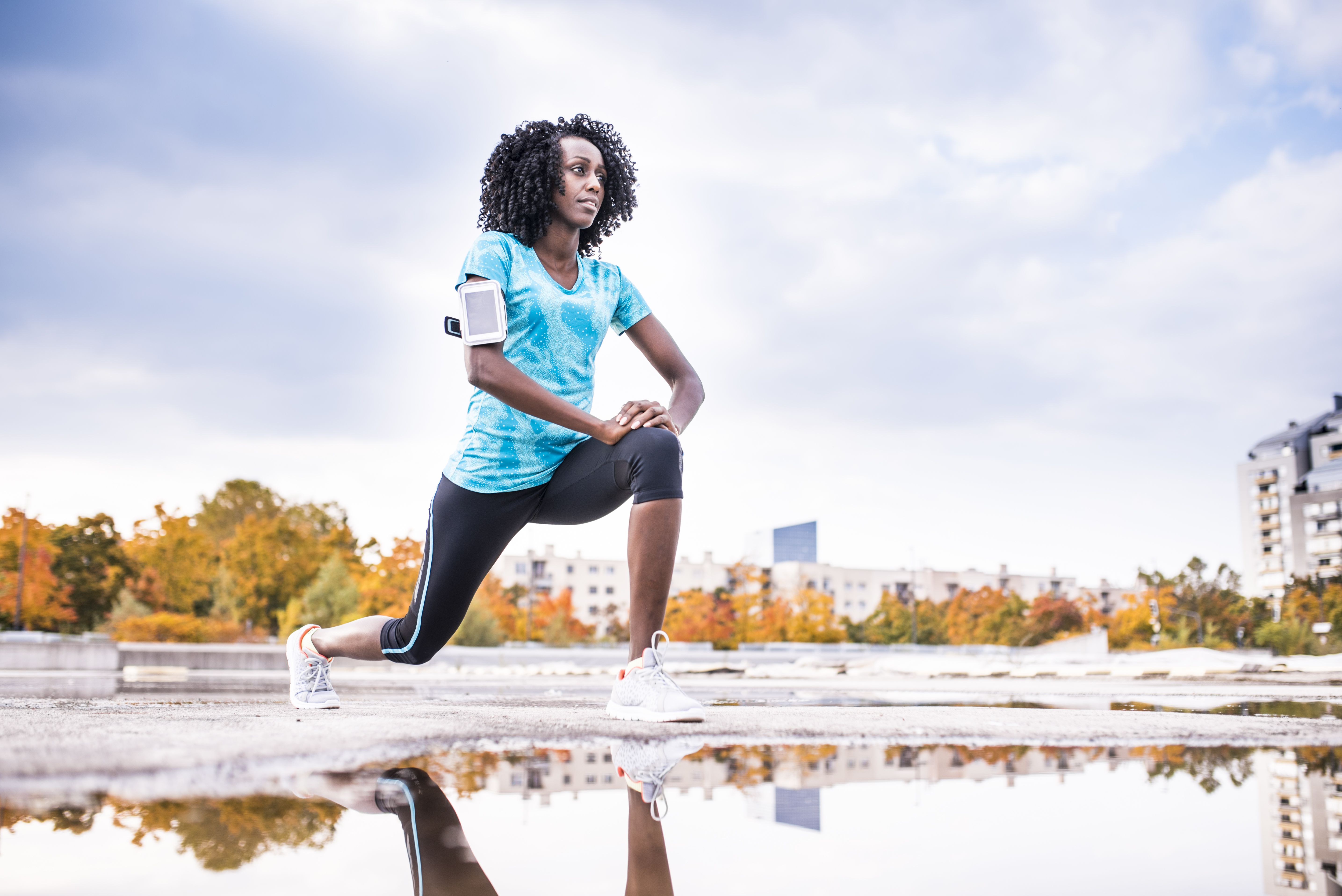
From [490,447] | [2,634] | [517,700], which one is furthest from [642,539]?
[2,634]

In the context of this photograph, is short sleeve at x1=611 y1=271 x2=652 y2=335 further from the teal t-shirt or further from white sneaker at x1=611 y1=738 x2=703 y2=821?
white sneaker at x1=611 y1=738 x2=703 y2=821

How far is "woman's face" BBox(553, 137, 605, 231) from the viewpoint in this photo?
3135 millimetres

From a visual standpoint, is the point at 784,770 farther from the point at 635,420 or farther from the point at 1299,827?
the point at 635,420

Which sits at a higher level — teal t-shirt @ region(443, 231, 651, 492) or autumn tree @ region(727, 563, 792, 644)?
teal t-shirt @ region(443, 231, 651, 492)

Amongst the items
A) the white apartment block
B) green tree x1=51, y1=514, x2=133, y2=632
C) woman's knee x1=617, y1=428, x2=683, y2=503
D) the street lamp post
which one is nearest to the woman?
woman's knee x1=617, y1=428, x2=683, y2=503

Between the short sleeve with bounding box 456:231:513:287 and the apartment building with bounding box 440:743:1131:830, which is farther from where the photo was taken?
the short sleeve with bounding box 456:231:513:287

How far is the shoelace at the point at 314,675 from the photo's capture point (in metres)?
3.24

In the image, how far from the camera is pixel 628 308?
11.2ft

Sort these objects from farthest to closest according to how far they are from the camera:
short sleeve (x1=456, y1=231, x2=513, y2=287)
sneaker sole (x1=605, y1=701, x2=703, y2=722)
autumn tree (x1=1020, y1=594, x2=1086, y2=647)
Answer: autumn tree (x1=1020, y1=594, x2=1086, y2=647), short sleeve (x1=456, y1=231, x2=513, y2=287), sneaker sole (x1=605, y1=701, x2=703, y2=722)

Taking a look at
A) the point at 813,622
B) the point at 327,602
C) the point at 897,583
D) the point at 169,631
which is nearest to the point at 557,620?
the point at 813,622

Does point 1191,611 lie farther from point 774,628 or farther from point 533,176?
point 533,176

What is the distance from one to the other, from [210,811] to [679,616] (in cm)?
4430

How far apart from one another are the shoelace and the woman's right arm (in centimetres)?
124

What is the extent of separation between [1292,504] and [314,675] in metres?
107
